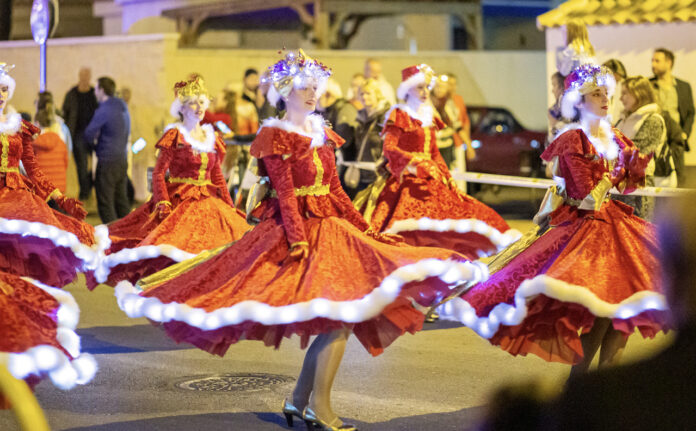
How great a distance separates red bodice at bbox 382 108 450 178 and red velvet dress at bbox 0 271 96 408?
169 inches

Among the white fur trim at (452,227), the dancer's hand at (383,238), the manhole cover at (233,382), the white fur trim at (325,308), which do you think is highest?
the dancer's hand at (383,238)

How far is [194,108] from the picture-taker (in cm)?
895

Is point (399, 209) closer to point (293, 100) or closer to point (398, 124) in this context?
point (398, 124)

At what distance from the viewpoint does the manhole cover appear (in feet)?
23.4

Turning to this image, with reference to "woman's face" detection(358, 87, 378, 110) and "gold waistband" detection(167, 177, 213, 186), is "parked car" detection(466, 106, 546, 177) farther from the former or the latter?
"gold waistband" detection(167, 177, 213, 186)

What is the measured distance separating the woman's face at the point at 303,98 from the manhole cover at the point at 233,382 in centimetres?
187

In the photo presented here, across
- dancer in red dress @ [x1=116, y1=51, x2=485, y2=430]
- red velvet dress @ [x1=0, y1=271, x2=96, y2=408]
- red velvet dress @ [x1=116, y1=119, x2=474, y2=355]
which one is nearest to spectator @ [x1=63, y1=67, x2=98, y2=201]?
dancer in red dress @ [x1=116, y1=51, x2=485, y2=430]

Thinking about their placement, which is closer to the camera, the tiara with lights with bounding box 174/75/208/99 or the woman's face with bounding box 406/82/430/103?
the tiara with lights with bounding box 174/75/208/99

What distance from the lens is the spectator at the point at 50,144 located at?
50.0 feet

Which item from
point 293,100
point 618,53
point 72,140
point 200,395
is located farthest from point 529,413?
point 72,140

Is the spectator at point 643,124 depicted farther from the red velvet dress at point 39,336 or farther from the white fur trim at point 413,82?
the red velvet dress at point 39,336

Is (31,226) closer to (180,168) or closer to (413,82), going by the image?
(180,168)

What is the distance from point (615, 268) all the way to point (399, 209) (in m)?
3.26

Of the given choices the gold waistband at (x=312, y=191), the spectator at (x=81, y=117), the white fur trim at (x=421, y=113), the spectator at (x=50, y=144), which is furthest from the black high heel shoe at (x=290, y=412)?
the spectator at (x=81, y=117)
